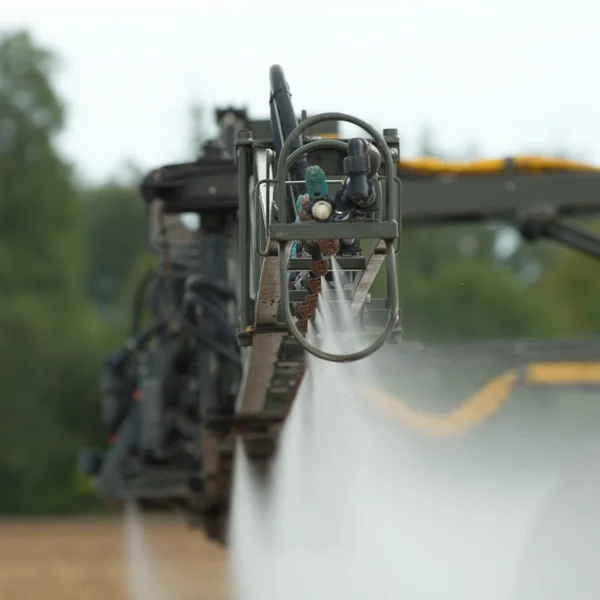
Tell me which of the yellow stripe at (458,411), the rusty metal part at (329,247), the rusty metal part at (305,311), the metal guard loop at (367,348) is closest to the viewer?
the metal guard loop at (367,348)

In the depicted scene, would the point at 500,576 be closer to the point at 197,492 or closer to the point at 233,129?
the point at 233,129

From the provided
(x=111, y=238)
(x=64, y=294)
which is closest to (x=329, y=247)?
(x=64, y=294)

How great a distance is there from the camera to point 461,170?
30.8ft

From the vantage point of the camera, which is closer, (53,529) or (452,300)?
(53,529)

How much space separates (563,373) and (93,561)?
11570 millimetres

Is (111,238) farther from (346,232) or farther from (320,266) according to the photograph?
(346,232)

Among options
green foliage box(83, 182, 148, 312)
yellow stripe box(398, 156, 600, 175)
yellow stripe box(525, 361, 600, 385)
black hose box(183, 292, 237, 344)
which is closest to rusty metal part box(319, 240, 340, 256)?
black hose box(183, 292, 237, 344)

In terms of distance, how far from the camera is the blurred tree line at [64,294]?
3075 cm

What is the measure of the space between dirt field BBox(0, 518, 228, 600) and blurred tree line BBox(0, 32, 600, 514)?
2.95m

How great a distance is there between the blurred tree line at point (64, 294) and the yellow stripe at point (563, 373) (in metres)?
17.7

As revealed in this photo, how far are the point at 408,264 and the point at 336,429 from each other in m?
30.9

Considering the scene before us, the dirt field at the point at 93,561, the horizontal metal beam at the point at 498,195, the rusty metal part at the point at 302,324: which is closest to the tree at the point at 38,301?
the dirt field at the point at 93,561

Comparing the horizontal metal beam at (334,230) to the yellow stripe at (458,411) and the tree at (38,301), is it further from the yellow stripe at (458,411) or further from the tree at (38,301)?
the tree at (38,301)

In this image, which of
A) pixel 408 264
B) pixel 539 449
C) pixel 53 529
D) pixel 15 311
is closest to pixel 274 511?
pixel 539 449
